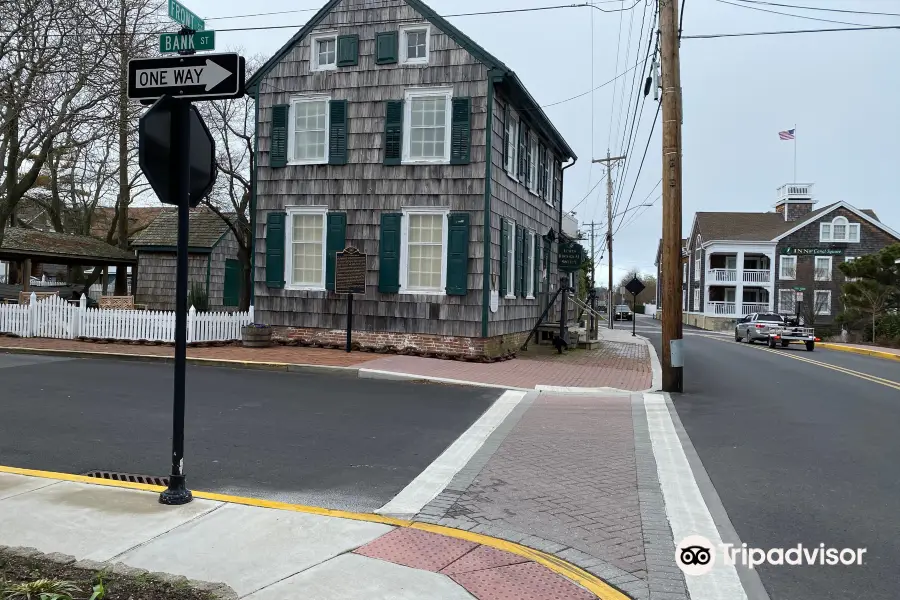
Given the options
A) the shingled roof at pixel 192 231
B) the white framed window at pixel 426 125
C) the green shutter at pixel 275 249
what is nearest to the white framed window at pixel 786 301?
the shingled roof at pixel 192 231

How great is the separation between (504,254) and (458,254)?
5.29ft

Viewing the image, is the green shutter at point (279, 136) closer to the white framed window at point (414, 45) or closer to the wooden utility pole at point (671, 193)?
the white framed window at point (414, 45)

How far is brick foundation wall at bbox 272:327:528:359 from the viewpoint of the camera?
1602 cm

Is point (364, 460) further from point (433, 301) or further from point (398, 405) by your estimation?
point (433, 301)

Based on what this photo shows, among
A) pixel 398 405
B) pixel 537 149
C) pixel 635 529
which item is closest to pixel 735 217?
pixel 537 149

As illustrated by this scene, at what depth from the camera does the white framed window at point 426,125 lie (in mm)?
16281

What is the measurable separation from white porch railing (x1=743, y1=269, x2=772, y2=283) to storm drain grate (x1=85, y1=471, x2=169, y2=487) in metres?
54.1

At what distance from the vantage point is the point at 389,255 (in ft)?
53.9

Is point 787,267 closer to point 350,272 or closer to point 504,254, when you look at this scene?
point 504,254

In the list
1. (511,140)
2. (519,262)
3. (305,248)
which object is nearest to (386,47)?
(511,140)

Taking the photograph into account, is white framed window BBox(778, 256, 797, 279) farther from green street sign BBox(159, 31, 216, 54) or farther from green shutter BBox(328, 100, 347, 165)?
green street sign BBox(159, 31, 216, 54)

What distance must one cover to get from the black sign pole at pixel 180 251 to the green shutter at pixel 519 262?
1387 centimetres

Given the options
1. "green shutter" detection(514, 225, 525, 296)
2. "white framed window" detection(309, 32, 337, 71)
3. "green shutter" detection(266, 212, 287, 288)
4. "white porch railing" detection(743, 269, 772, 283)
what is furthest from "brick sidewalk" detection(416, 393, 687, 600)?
"white porch railing" detection(743, 269, 772, 283)

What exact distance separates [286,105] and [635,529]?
1495 centimetres
